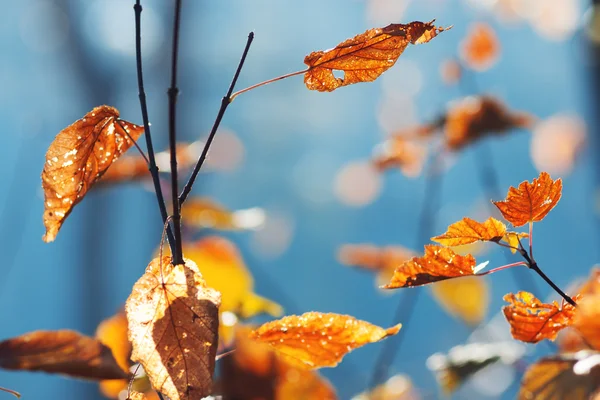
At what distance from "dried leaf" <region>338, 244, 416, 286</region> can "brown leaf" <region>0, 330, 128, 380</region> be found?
74cm

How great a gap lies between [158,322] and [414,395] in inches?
56.1

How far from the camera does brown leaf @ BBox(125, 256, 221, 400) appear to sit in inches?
12.6

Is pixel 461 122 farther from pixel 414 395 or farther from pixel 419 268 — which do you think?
pixel 414 395

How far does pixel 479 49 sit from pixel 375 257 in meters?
→ 0.62

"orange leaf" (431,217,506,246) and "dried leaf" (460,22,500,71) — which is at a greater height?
"dried leaf" (460,22,500,71)

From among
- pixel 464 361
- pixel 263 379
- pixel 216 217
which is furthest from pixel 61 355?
pixel 216 217

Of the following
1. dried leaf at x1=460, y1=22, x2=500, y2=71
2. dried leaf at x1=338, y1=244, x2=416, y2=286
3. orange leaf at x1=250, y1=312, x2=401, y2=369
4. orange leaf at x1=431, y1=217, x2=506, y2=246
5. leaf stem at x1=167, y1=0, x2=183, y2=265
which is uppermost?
dried leaf at x1=460, y1=22, x2=500, y2=71

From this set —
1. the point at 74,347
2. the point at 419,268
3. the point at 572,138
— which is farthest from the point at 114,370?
the point at 572,138

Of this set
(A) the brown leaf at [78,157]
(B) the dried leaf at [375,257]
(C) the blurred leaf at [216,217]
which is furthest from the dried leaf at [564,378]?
(B) the dried leaf at [375,257]

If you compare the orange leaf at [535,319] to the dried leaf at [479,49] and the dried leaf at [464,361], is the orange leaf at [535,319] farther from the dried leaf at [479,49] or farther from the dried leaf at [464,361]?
the dried leaf at [479,49]

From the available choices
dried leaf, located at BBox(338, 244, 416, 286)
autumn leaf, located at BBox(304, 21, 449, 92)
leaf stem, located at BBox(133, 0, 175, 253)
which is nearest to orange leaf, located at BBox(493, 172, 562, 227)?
autumn leaf, located at BBox(304, 21, 449, 92)

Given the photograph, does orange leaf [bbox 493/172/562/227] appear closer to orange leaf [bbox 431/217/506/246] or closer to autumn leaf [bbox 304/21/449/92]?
orange leaf [bbox 431/217/506/246]

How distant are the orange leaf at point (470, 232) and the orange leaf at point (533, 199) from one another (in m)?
0.01

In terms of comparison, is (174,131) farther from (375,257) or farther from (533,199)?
(375,257)
